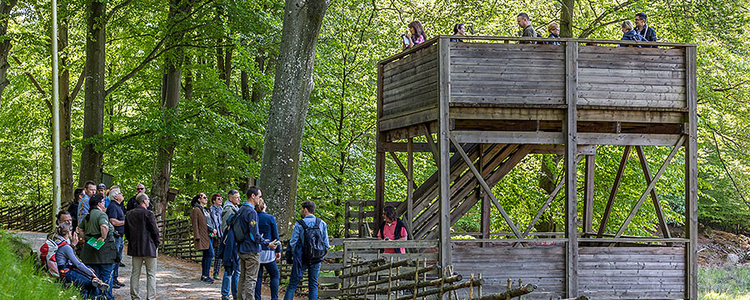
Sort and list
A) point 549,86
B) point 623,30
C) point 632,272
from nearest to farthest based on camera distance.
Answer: point 549,86 < point 632,272 < point 623,30

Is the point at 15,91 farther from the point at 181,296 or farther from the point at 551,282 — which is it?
the point at 551,282

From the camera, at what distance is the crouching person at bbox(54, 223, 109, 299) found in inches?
371

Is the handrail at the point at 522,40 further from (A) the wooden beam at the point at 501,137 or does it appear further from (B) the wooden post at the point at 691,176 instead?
(A) the wooden beam at the point at 501,137

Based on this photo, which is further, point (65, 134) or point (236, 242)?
point (65, 134)

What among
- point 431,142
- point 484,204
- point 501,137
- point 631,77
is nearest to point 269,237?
point 431,142

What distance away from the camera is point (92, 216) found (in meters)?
10.1

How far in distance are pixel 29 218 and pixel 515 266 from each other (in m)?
29.4

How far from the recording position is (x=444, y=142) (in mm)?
11664

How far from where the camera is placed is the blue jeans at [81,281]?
9.42 meters

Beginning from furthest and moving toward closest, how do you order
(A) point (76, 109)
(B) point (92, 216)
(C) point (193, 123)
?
(A) point (76, 109)
(C) point (193, 123)
(B) point (92, 216)

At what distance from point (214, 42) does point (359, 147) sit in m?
5.46

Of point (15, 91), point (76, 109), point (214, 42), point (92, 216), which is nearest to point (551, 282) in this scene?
point (92, 216)

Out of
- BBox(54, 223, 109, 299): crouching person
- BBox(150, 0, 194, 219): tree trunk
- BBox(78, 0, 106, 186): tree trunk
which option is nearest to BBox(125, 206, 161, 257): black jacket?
BBox(54, 223, 109, 299): crouching person

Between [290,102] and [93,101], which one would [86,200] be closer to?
[290,102]
